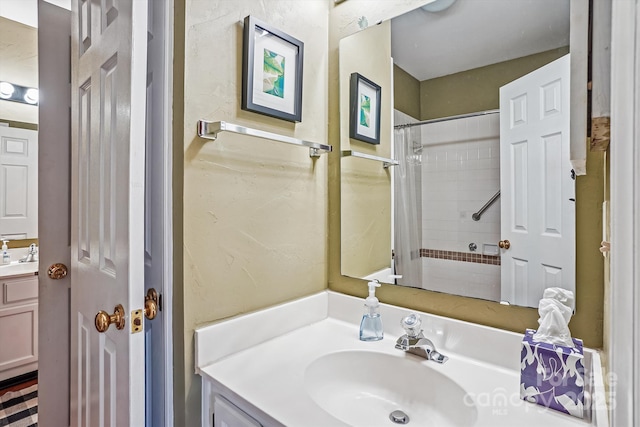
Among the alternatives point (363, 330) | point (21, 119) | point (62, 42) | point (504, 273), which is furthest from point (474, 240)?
point (21, 119)

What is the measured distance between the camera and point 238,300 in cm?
102

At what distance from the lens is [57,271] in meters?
1.38

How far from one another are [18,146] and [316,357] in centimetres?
269

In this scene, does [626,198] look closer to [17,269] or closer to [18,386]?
[17,269]

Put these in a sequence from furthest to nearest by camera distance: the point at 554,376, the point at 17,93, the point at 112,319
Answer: the point at 17,93 < the point at 112,319 < the point at 554,376

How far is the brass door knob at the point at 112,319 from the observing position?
81cm

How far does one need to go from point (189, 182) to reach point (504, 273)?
90 cm

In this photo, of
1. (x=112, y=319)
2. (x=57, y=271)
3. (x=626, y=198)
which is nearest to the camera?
(x=626, y=198)

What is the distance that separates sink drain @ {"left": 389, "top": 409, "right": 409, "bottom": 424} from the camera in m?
0.87

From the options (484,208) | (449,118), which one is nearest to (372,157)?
(449,118)

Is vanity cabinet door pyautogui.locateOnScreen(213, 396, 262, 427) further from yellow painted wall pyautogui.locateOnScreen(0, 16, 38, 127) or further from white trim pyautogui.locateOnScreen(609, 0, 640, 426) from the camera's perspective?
yellow painted wall pyautogui.locateOnScreen(0, 16, 38, 127)

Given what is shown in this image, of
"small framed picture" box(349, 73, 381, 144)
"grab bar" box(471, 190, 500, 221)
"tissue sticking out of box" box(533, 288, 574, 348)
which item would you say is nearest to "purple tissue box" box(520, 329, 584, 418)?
"tissue sticking out of box" box(533, 288, 574, 348)

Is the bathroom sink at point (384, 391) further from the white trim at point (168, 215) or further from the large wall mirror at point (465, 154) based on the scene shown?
the white trim at point (168, 215)

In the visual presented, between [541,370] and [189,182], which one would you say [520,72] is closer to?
[541,370]
